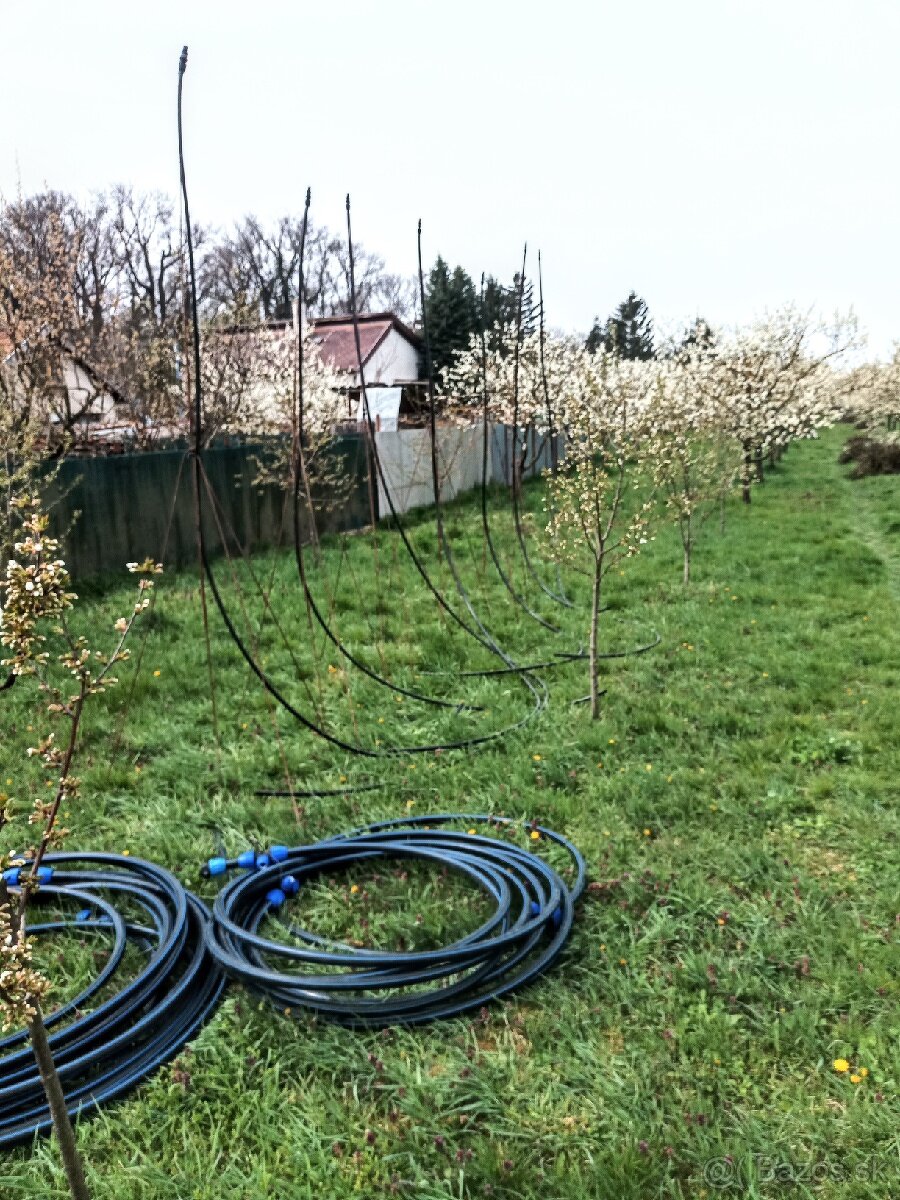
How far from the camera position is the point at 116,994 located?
245 centimetres

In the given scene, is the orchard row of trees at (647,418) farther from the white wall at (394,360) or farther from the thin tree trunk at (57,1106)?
the white wall at (394,360)

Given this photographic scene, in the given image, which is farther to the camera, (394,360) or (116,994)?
(394,360)

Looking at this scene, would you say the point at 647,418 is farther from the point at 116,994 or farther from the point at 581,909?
the point at 116,994

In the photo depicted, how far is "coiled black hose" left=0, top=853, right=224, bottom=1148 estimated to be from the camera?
6.98 feet

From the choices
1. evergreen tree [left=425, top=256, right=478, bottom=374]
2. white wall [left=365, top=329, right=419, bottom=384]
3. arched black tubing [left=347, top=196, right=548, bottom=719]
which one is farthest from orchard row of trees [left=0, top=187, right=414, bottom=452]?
evergreen tree [left=425, top=256, right=478, bottom=374]

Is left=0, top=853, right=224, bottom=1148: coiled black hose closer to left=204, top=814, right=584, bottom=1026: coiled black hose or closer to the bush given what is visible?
left=204, top=814, right=584, bottom=1026: coiled black hose

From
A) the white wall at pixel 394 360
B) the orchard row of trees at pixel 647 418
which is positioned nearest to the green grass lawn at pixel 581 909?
the orchard row of trees at pixel 647 418

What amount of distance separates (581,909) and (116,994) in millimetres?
1557

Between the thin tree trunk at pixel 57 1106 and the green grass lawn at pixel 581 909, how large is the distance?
0.20 meters

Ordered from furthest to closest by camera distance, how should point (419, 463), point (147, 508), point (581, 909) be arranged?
point (419, 463) < point (147, 508) < point (581, 909)

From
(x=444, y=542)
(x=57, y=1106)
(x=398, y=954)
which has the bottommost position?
(x=398, y=954)

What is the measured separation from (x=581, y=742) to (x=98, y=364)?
1217 cm

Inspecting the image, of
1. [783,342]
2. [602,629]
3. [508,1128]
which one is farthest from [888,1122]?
[783,342]

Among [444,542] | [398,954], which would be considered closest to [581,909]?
[398,954]
